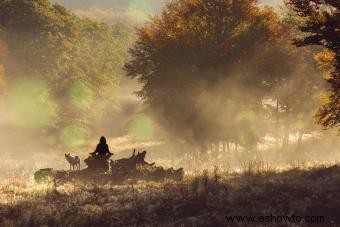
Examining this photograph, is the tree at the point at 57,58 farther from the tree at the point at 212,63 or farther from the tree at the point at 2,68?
the tree at the point at 212,63

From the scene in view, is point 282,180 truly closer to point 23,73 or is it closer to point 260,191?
point 260,191

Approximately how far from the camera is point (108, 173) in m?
20.9

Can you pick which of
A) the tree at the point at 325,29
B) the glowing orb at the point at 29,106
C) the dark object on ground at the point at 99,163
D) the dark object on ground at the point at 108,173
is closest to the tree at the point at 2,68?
the glowing orb at the point at 29,106

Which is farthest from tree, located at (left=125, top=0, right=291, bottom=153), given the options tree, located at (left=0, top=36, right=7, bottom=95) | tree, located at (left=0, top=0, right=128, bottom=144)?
tree, located at (left=0, top=0, right=128, bottom=144)

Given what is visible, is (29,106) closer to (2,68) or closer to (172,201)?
(2,68)

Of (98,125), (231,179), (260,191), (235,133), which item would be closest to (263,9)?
(235,133)

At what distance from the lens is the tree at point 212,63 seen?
30.1 metres

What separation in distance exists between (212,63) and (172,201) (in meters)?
15.7

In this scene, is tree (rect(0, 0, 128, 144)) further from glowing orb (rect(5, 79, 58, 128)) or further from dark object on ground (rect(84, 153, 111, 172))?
dark object on ground (rect(84, 153, 111, 172))

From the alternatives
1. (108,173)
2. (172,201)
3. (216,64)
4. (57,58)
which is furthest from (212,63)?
(57,58)

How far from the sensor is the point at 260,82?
31125 millimetres

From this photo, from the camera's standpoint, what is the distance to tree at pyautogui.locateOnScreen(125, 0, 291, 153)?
30.1 meters

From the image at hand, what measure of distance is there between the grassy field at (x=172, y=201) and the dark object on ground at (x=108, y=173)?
1.44 metres

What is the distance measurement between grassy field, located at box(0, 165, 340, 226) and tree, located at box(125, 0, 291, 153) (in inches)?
474
